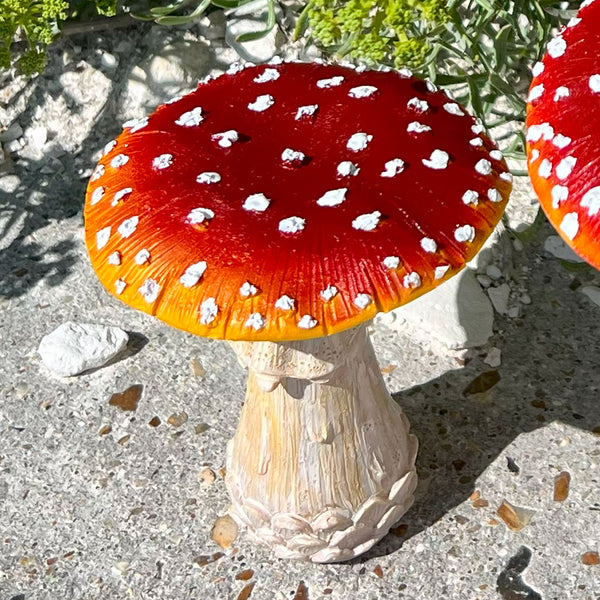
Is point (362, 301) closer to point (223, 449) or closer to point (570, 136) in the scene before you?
point (570, 136)

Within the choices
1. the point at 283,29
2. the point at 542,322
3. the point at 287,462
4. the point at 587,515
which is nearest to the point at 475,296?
the point at 542,322

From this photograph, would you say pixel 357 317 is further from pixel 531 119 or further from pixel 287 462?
pixel 287 462

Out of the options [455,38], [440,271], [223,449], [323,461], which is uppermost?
[440,271]

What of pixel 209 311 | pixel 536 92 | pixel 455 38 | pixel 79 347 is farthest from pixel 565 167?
Result: pixel 79 347

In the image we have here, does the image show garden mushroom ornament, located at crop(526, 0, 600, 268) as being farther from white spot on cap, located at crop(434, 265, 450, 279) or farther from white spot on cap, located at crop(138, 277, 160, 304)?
white spot on cap, located at crop(138, 277, 160, 304)

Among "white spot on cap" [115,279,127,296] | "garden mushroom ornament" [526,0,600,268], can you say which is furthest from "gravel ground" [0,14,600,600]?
"garden mushroom ornament" [526,0,600,268]

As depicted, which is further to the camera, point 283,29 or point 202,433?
point 283,29
